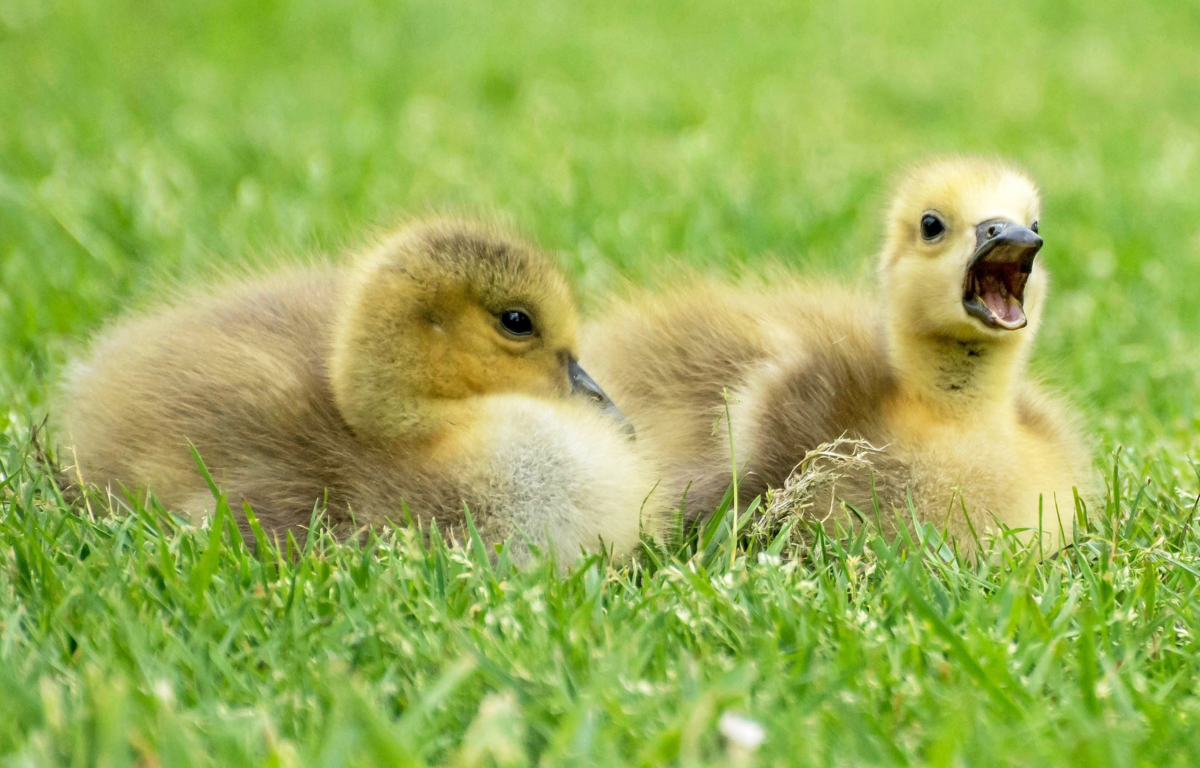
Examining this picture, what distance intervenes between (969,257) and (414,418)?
1298 mm

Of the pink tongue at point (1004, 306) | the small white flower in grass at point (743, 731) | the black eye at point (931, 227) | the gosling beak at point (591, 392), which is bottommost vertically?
the small white flower in grass at point (743, 731)

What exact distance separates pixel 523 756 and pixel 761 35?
9.17m

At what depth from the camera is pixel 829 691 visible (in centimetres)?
208

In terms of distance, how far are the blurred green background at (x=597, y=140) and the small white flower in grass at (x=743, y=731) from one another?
5.57ft

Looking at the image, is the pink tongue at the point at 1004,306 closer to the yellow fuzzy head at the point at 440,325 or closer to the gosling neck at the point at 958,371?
the gosling neck at the point at 958,371

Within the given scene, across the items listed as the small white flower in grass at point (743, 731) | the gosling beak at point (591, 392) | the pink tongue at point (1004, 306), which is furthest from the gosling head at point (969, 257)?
the small white flower in grass at point (743, 731)

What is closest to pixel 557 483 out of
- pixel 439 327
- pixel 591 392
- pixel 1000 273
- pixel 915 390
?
pixel 591 392

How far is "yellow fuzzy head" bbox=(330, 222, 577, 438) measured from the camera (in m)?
2.73

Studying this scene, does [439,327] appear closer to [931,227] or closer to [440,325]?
[440,325]

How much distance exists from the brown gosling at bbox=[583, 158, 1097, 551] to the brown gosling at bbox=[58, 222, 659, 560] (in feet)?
1.09

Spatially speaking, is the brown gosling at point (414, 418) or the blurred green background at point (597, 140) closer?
the brown gosling at point (414, 418)

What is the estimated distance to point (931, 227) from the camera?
3152 millimetres

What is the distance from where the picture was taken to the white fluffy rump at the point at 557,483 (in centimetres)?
271

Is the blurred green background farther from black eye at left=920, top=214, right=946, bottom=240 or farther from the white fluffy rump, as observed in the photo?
the white fluffy rump
